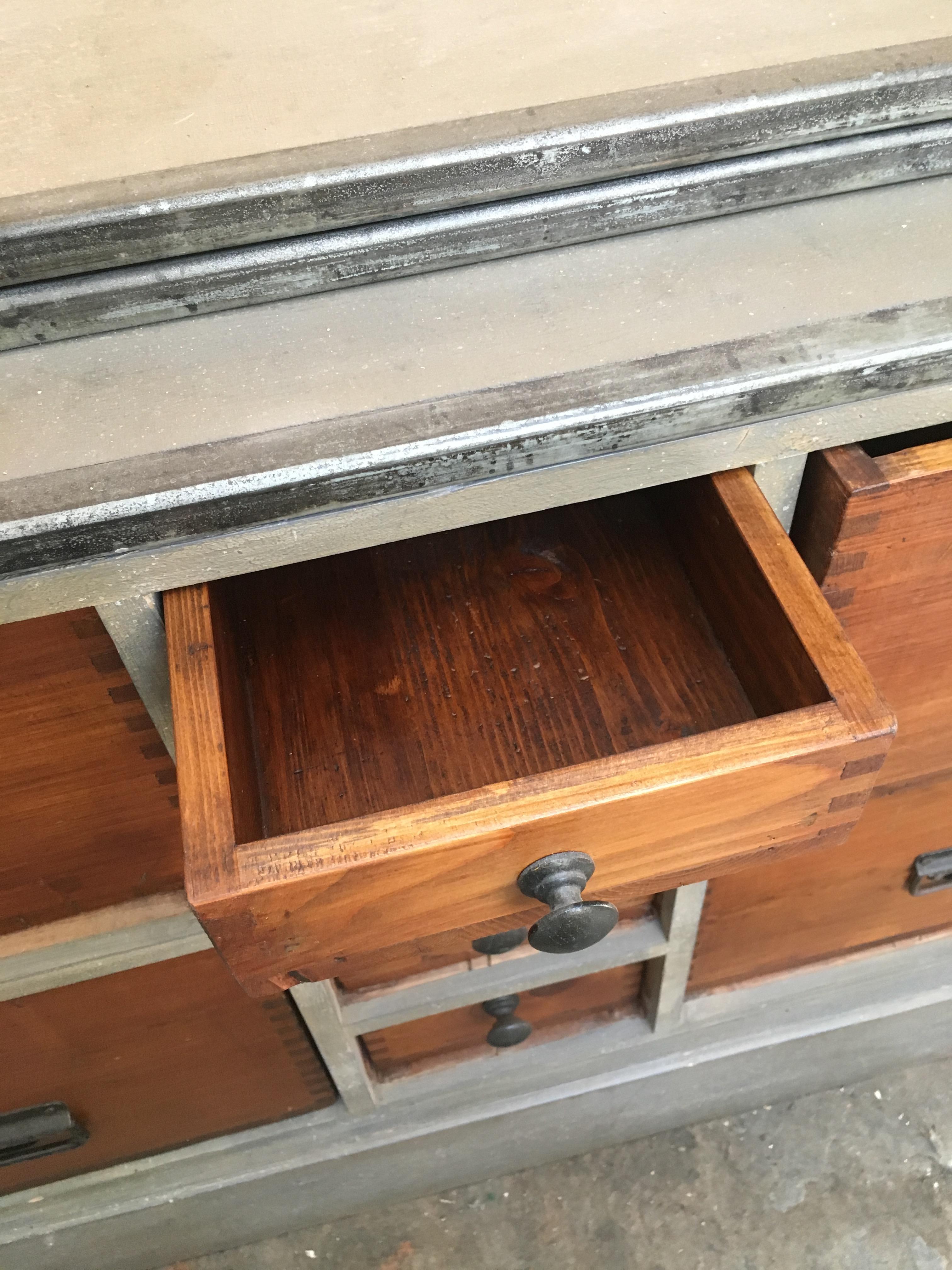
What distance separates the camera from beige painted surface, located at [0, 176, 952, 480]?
0.49m

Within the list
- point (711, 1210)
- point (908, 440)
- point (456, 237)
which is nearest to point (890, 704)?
point (908, 440)

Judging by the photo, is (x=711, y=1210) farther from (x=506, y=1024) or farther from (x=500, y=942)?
(x=500, y=942)

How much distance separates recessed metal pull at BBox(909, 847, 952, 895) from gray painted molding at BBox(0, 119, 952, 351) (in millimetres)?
578

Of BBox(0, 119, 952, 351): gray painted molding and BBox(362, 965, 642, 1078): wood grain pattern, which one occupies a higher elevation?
BBox(0, 119, 952, 351): gray painted molding

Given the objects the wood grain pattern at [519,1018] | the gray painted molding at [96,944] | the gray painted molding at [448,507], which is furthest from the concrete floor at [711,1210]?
the gray painted molding at [448,507]

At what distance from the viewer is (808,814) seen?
0.49 metres

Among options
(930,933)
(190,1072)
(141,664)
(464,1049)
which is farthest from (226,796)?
(930,933)

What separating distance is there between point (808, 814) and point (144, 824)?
41 centimetres

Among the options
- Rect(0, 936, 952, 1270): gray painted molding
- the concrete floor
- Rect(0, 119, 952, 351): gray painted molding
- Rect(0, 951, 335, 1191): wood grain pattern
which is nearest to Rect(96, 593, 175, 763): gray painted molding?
Rect(0, 119, 952, 351): gray painted molding

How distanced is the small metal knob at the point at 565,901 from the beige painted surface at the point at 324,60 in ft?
1.25

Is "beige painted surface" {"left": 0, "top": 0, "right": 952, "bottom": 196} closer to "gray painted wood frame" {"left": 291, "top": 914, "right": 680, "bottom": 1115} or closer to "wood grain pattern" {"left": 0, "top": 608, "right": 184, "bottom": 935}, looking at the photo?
"wood grain pattern" {"left": 0, "top": 608, "right": 184, "bottom": 935}

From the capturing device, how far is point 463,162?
1.65ft

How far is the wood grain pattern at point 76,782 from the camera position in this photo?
0.54 meters

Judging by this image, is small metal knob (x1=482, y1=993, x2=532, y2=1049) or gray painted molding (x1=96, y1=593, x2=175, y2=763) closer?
gray painted molding (x1=96, y1=593, x2=175, y2=763)
